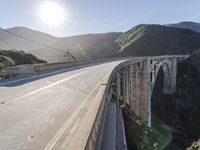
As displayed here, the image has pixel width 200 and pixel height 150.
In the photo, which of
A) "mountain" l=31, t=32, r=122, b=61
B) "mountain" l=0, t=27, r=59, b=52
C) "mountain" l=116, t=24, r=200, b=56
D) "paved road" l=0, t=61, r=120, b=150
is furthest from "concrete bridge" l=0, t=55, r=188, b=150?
"mountain" l=0, t=27, r=59, b=52

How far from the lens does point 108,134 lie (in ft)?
16.1

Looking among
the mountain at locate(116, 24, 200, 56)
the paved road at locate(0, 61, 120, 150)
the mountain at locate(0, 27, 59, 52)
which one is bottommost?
the paved road at locate(0, 61, 120, 150)

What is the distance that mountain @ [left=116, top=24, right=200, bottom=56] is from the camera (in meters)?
88.6

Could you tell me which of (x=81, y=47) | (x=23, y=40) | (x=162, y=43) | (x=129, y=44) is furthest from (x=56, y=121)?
(x=23, y=40)

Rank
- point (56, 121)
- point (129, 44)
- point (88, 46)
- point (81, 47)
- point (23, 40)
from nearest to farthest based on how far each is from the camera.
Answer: point (56, 121), point (129, 44), point (81, 47), point (88, 46), point (23, 40)

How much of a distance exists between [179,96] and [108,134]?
52848 millimetres

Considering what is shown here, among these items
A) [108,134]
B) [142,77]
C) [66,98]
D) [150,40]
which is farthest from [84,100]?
[150,40]

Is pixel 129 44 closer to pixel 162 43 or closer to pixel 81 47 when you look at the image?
pixel 162 43

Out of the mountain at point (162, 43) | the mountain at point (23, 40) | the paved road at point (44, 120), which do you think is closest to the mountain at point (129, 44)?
the mountain at point (162, 43)

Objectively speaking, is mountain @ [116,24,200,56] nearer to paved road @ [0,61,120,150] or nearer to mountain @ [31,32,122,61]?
mountain @ [31,32,122,61]

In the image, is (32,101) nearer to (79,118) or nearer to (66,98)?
(66,98)

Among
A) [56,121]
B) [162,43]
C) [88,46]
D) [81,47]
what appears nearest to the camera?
[56,121]

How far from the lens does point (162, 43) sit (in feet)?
307

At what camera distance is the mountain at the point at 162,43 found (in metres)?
88.6
